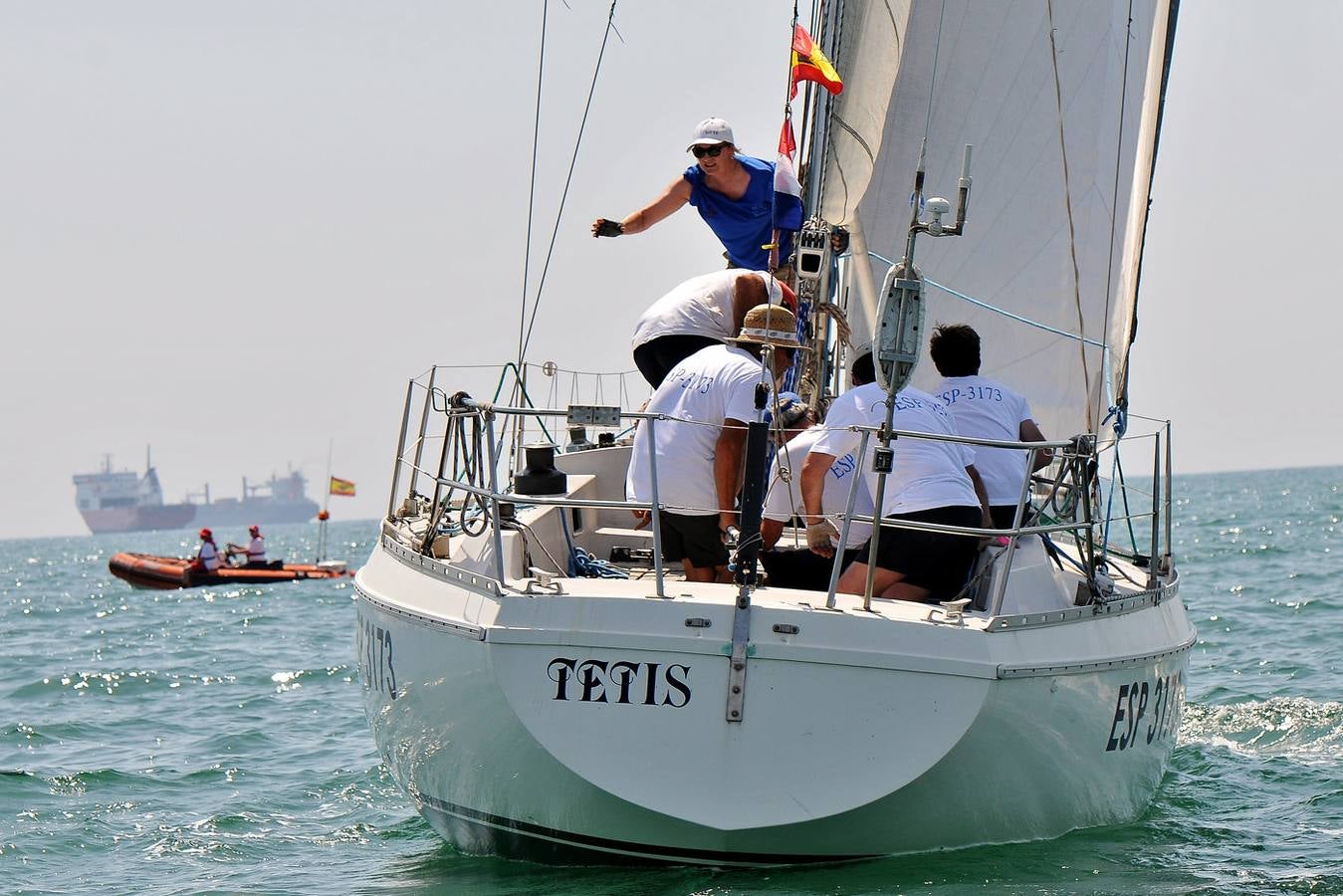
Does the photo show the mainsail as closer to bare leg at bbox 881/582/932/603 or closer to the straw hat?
the straw hat

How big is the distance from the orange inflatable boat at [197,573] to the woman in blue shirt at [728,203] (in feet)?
67.6

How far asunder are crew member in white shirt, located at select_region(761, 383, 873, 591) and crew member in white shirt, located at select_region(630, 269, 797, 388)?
66 cm

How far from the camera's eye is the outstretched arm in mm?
7941

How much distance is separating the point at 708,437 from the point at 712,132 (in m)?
2.63

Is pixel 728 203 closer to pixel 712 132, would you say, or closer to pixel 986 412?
pixel 712 132

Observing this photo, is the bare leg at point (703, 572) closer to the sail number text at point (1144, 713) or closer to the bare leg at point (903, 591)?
the bare leg at point (903, 591)

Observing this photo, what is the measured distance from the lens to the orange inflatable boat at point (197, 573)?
90.8 ft

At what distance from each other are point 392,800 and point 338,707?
3.21 metres

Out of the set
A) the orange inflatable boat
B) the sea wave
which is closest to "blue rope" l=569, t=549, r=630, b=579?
the sea wave

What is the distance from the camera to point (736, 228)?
8.23 m

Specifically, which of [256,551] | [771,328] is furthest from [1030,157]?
[256,551]

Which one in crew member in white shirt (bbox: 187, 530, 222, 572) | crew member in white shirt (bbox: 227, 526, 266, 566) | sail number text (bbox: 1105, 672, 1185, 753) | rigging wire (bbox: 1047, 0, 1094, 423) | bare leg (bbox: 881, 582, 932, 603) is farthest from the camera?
crew member in white shirt (bbox: 227, 526, 266, 566)

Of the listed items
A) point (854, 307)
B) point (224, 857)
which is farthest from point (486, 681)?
point (854, 307)

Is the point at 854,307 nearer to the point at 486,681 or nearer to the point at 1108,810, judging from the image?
the point at 1108,810
